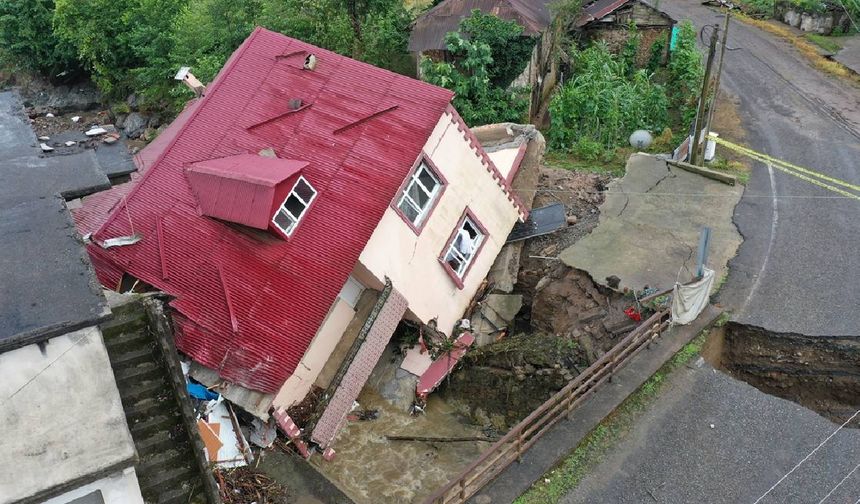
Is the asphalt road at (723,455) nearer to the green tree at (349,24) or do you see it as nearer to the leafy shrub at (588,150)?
the leafy shrub at (588,150)

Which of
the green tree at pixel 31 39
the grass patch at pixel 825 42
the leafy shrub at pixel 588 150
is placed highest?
the grass patch at pixel 825 42

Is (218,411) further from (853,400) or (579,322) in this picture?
(853,400)

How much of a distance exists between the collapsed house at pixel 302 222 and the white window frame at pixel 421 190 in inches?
1.5

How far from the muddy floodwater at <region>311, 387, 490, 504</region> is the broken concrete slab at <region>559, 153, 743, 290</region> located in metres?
5.37

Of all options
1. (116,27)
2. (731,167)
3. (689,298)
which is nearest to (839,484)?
(689,298)

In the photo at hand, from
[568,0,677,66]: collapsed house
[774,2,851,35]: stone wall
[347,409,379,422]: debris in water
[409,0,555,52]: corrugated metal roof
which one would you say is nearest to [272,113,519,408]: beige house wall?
[347,409,379,422]: debris in water

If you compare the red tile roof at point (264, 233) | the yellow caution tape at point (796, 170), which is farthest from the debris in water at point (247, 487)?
the yellow caution tape at point (796, 170)

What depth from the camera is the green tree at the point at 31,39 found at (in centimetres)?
3691

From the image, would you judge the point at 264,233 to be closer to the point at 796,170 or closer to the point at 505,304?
the point at 505,304

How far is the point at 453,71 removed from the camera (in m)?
26.8

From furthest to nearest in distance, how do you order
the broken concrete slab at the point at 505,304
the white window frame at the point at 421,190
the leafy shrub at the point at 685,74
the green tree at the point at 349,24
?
the green tree at the point at 349,24, the leafy shrub at the point at 685,74, the broken concrete slab at the point at 505,304, the white window frame at the point at 421,190

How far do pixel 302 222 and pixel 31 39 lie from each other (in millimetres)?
32537

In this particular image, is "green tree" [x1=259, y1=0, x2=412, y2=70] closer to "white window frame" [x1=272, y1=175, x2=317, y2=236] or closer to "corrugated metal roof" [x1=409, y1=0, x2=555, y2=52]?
"corrugated metal roof" [x1=409, y1=0, x2=555, y2=52]

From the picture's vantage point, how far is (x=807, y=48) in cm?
3175
